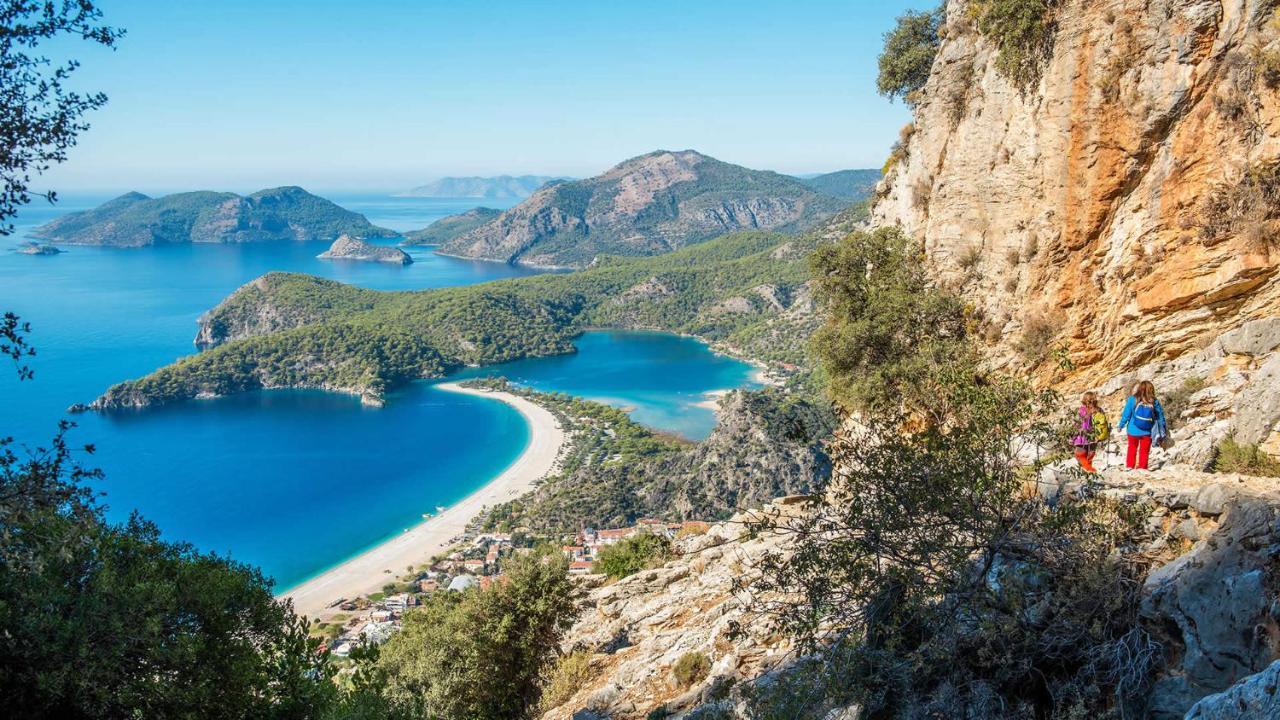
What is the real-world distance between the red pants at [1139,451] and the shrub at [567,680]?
29.6 feet

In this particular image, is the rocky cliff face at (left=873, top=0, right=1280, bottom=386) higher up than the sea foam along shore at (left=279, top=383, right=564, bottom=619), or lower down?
higher up

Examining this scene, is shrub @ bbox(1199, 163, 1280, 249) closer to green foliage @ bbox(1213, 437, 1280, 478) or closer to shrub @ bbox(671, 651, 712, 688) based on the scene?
green foliage @ bbox(1213, 437, 1280, 478)

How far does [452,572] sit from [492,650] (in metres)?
30.1

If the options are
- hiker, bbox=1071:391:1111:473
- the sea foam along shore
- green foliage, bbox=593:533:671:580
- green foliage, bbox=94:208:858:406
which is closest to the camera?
hiker, bbox=1071:391:1111:473

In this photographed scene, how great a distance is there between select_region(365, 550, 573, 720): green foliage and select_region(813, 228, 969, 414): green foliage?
7.86 metres

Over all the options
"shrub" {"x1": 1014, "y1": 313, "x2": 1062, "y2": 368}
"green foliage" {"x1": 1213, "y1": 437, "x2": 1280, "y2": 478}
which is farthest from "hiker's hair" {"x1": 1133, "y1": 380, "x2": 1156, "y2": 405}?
"shrub" {"x1": 1014, "y1": 313, "x2": 1062, "y2": 368}

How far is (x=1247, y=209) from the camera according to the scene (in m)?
9.23

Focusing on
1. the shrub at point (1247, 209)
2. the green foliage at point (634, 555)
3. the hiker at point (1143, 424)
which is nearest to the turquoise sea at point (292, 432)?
the green foliage at point (634, 555)

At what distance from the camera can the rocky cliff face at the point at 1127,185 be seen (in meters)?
9.28

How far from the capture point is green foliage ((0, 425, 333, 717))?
212 inches

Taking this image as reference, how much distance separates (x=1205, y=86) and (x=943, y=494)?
26.6 ft

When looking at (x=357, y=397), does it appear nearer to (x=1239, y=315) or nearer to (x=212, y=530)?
(x=212, y=530)

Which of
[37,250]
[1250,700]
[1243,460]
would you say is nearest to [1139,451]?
[1243,460]

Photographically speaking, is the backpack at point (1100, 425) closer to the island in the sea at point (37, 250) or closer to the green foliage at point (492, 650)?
the green foliage at point (492, 650)
